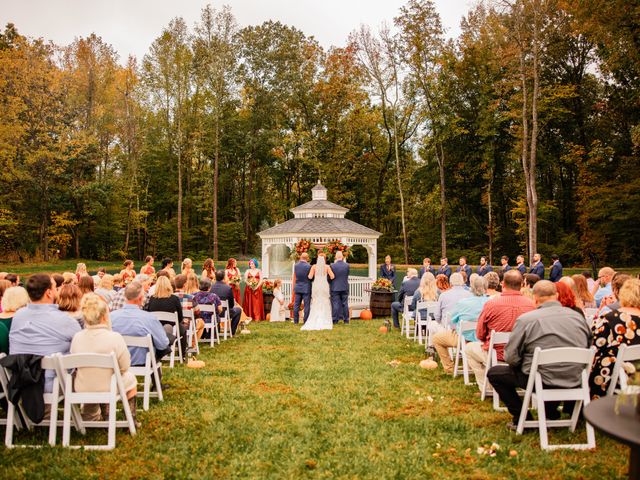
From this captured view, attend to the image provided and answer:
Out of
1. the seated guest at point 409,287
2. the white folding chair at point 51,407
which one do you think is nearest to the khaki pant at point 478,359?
the white folding chair at point 51,407

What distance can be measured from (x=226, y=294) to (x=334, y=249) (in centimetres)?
529

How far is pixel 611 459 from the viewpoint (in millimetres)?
4238

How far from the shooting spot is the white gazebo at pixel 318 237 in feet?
52.5

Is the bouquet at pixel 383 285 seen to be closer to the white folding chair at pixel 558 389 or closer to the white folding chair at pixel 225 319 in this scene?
the white folding chair at pixel 225 319

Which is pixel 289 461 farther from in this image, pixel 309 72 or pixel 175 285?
pixel 309 72

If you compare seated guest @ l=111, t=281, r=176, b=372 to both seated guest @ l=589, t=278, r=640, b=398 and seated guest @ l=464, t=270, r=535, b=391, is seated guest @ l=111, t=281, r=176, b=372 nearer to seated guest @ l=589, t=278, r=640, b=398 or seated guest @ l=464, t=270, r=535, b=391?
seated guest @ l=464, t=270, r=535, b=391

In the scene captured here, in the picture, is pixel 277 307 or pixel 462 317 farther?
pixel 277 307

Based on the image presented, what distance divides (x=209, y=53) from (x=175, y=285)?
89.1ft

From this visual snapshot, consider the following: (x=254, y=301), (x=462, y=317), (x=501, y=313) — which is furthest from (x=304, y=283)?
(x=501, y=313)

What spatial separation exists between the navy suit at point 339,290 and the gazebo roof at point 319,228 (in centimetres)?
282

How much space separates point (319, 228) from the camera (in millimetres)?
16266

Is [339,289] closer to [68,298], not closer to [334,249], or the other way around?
[334,249]

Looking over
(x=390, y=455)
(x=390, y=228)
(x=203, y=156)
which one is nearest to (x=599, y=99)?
(x=390, y=228)

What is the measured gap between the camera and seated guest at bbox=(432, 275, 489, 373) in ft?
22.6
